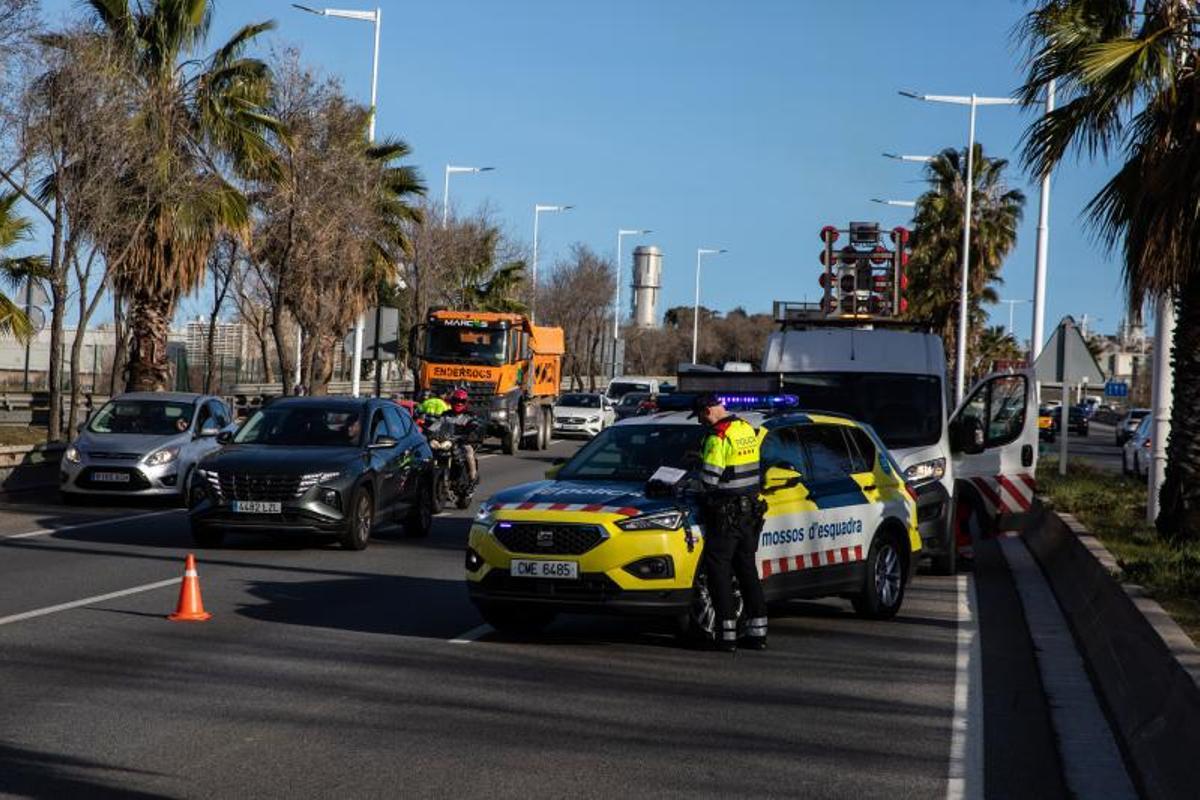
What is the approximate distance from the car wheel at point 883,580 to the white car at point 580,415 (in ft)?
123

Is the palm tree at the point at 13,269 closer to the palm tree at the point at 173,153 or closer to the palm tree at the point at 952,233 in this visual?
the palm tree at the point at 173,153

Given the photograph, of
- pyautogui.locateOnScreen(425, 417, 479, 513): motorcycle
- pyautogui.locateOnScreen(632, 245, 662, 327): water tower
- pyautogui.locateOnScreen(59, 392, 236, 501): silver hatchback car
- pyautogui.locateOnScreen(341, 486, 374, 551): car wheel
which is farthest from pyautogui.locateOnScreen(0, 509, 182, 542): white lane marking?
pyautogui.locateOnScreen(632, 245, 662, 327): water tower

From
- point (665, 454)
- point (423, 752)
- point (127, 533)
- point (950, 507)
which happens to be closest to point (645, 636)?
point (665, 454)

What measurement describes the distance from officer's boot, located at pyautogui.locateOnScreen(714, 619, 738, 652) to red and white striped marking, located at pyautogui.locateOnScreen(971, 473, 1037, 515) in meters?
8.39

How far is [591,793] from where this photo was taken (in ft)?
24.6

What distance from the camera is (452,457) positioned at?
2414cm

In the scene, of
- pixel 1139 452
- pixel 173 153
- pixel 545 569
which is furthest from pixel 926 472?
pixel 1139 452

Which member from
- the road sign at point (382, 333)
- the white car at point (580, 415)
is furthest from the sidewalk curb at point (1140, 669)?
the white car at point (580, 415)

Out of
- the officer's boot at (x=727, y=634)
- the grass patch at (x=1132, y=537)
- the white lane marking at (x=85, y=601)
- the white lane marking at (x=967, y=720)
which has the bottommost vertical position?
the white lane marking at (x=85, y=601)

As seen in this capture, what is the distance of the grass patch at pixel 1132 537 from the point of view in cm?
1233

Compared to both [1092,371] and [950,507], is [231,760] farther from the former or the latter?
[1092,371]

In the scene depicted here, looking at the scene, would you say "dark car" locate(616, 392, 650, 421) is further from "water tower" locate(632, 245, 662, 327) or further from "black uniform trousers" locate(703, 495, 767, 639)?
"water tower" locate(632, 245, 662, 327)

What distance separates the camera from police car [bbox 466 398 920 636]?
11.4 m

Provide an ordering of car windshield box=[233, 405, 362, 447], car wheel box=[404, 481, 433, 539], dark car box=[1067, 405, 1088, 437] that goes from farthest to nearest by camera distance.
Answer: dark car box=[1067, 405, 1088, 437]
car wheel box=[404, 481, 433, 539]
car windshield box=[233, 405, 362, 447]
